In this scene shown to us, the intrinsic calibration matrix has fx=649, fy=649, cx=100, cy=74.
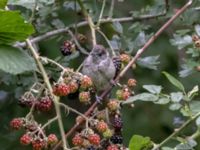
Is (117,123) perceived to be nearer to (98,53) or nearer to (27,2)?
(98,53)

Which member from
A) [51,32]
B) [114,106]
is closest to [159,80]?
[51,32]

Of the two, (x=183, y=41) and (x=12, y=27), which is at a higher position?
(x=12, y=27)

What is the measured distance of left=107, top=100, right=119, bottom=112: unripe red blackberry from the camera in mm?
1612

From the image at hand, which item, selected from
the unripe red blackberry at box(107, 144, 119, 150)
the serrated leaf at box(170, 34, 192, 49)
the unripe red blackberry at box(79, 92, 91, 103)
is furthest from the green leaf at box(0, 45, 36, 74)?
the serrated leaf at box(170, 34, 192, 49)

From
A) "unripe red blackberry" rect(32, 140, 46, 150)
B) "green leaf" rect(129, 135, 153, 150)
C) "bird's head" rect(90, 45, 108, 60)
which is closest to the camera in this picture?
"green leaf" rect(129, 135, 153, 150)

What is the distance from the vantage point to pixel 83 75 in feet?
5.30

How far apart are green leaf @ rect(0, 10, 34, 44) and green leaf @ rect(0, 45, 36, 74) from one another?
30 millimetres

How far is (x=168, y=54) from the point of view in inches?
111

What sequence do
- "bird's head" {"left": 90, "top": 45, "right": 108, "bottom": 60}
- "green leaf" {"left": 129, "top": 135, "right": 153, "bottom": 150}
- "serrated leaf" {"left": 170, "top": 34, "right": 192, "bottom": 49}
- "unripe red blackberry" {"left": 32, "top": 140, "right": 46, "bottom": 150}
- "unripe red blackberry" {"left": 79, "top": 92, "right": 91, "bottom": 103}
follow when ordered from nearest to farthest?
1. "green leaf" {"left": 129, "top": 135, "right": 153, "bottom": 150}
2. "unripe red blackberry" {"left": 32, "top": 140, "right": 46, "bottom": 150}
3. "unripe red blackberry" {"left": 79, "top": 92, "right": 91, "bottom": 103}
4. "bird's head" {"left": 90, "top": 45, "right": 108, "bottom": 60}
5. "serrated leaf" {"left": 170, "top": 34, "right": 192, "bottom": 49}

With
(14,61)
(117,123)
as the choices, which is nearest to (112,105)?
(117,123)

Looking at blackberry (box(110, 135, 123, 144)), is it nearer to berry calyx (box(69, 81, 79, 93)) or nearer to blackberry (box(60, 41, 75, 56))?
berry calyx (box(69, 81, 79, 93))

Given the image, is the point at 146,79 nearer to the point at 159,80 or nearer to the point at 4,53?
the point at 159,80

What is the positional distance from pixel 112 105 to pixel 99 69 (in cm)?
27

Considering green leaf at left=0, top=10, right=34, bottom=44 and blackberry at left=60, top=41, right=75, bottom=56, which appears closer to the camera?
green leaf at left=0, top=10, right=34, bottom=44
